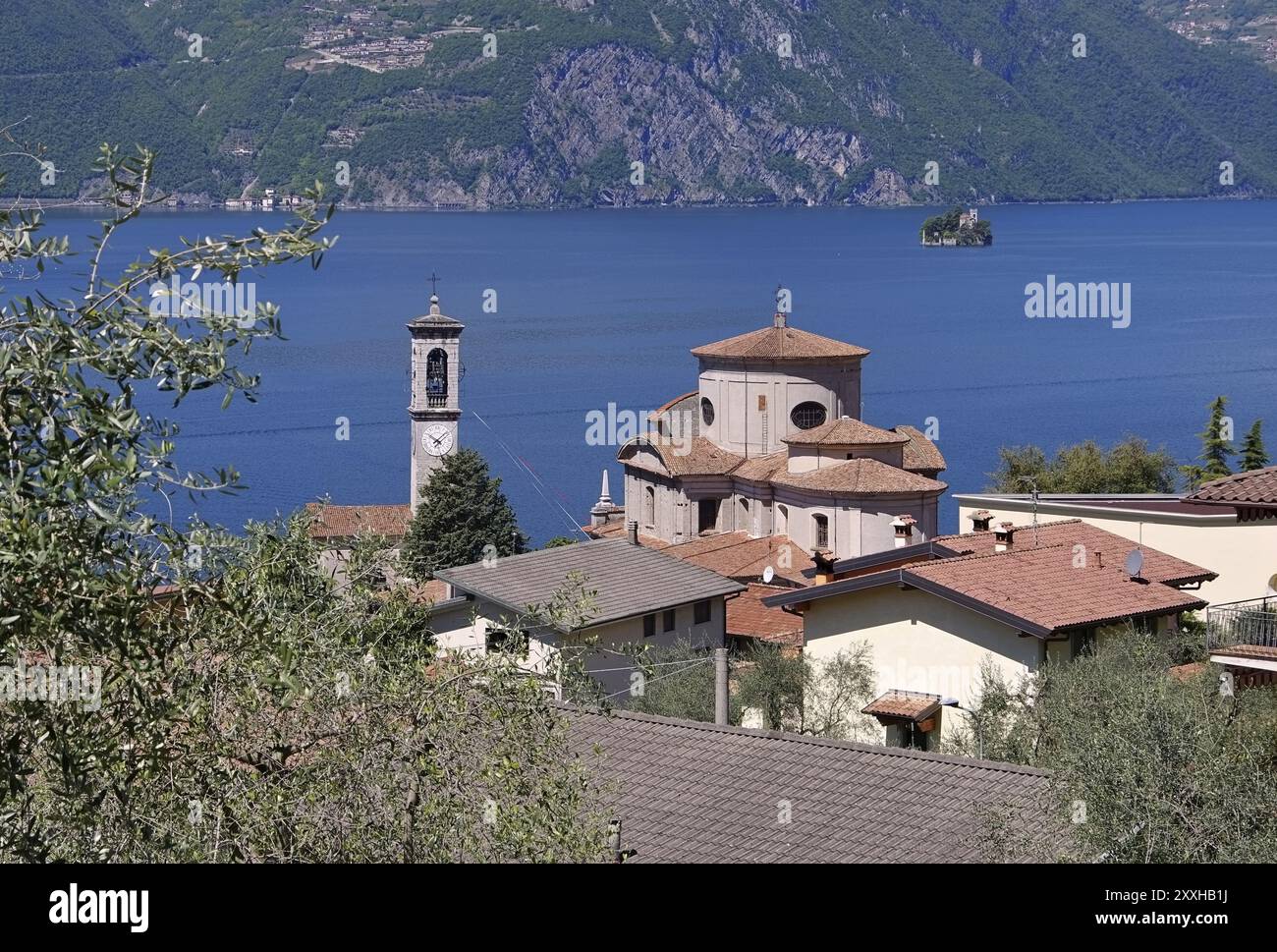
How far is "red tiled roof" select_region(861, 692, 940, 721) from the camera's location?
21.7 m

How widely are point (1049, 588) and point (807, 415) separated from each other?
2538 cm

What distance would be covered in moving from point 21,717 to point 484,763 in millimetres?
2347

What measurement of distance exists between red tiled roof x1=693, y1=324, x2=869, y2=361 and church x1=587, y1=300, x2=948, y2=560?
0.11 feet

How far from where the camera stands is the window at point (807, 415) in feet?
158

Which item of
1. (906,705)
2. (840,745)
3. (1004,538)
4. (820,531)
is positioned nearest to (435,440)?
(820,531)

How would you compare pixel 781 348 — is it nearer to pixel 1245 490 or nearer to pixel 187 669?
pixel 1245 490

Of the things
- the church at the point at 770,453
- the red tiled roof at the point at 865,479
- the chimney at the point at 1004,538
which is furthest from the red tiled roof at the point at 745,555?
the chimney at the point at 1004,538

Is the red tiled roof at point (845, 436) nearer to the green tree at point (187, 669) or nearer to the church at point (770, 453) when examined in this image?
the church at point (770, 453)

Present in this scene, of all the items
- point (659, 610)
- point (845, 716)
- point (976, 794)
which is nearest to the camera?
point (976, 794)

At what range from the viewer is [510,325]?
142 metres

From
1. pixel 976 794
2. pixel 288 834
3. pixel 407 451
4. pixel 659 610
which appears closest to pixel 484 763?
pixel 288 834

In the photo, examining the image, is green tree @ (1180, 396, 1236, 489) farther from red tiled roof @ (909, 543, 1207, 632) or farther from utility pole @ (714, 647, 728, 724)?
utility pole @ (714, 647, 728, 724)

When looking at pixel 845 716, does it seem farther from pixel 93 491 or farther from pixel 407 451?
pixel 407 451

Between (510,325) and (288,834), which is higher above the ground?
(510,325)
